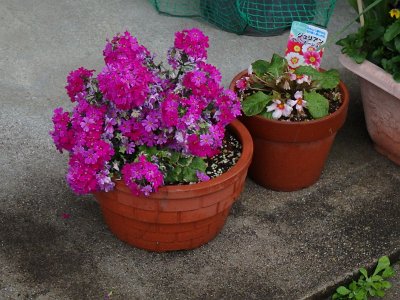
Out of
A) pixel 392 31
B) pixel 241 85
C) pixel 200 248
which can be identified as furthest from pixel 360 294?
pixel 392 31

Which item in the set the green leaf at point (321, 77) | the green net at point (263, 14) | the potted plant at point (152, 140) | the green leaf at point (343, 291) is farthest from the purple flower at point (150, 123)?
the green net at point (263, 14)

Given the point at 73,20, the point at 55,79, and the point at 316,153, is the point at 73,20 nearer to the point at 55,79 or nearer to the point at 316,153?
the point at 55,79

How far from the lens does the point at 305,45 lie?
9.57 ft

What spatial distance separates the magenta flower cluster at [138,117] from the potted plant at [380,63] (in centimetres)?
77

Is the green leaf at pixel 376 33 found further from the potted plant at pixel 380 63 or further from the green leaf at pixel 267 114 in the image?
the green leaf at pixel 267 114

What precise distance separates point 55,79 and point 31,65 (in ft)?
0.66

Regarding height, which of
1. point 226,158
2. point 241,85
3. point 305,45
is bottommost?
point 226,158

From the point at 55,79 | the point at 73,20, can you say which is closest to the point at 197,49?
the point at 55,79

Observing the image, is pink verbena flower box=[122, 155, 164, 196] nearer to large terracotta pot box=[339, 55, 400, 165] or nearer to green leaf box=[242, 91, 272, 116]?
green leaf box=[242, 91, 272, 116]

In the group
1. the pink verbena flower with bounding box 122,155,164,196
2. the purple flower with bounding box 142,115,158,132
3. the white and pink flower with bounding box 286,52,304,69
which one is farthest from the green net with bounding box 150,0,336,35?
the pink verbena flower with bounding box 122,155,164,196

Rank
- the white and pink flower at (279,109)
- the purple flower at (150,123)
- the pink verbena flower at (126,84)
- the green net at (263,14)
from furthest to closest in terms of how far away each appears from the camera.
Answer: the green net at (263,14) → the white and pink flower at (279,109) → the purple flower at (150,123) → the pink verbena flower at (126,84)

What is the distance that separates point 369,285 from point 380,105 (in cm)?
A: 84

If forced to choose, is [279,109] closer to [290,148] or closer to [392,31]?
[290,148]

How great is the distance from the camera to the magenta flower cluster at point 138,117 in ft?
7.27
